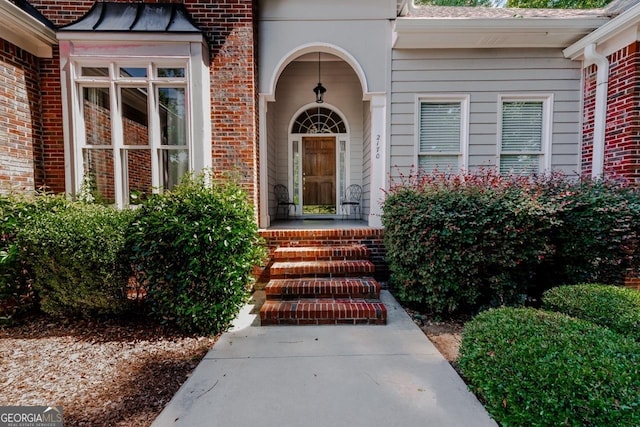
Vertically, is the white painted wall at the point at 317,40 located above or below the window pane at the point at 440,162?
above

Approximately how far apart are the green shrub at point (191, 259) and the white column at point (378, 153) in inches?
95.4

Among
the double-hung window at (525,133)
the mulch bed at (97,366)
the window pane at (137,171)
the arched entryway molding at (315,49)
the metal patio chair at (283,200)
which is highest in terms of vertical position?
the arched entryway molding at (315,49)

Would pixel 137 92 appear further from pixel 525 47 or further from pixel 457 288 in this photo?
pixel 525 47

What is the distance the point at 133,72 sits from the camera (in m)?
4.00

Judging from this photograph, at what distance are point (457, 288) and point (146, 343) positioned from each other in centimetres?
328

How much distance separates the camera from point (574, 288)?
2.90 metres

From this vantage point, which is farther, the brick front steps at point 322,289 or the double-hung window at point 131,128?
the double-hung window at point 131,128

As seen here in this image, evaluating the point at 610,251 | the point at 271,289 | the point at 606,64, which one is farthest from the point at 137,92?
the point at 606,64

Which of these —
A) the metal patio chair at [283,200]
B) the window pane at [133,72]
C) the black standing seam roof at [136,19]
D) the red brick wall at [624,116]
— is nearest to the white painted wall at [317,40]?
the black standing seam roof at [136,19]

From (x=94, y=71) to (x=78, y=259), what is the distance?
2635 mm

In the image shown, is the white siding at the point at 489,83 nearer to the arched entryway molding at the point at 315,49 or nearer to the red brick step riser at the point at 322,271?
the arched entryway molding at the point at 315,49

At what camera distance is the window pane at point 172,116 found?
4105mm

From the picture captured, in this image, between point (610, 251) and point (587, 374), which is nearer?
point (587, 374)

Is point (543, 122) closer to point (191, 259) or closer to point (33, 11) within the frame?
point (191, 259)
